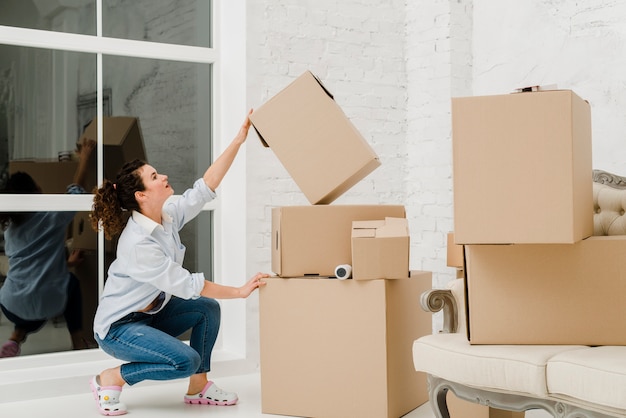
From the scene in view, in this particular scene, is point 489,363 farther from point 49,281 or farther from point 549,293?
point 49,281

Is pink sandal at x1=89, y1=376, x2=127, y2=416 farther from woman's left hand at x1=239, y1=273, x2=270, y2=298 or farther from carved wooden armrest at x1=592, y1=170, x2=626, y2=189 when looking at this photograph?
carved wooden armrest at x1=592, y1=170, x2=626, y2=189

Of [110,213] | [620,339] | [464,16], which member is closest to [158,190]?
[110,213]

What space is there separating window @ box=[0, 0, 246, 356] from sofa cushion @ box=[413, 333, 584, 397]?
141 cm

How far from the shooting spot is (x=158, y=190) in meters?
2.84

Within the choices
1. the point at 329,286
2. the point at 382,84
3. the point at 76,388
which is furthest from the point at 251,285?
the point at 382,84

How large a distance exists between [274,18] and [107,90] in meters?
0.86

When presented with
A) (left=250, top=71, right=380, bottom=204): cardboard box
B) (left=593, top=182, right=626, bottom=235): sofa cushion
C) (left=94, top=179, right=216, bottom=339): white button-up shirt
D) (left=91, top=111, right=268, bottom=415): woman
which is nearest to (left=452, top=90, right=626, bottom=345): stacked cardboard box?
(left=593, top=182, right=626, bottom=235): sofa cushion

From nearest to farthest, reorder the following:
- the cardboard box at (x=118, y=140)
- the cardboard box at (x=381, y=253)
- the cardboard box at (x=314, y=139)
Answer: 1. the cardboard box at (x=381, y=253)
2. the cardboard box at (x=314, y=139)
3. the cardboard box at (x=118, y=140)

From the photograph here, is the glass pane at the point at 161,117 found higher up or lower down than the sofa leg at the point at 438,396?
higher up

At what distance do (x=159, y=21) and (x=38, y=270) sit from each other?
123 cm

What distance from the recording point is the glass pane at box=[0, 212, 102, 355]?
3.12 metres

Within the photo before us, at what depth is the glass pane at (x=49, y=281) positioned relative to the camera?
312cm

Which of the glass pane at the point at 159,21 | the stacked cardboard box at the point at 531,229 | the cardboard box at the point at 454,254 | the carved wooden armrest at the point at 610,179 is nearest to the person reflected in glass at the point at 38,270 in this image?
the glass pane at the point at 159,21

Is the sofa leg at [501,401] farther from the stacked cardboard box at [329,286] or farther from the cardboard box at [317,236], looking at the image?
the cardboard box at [317,236]
